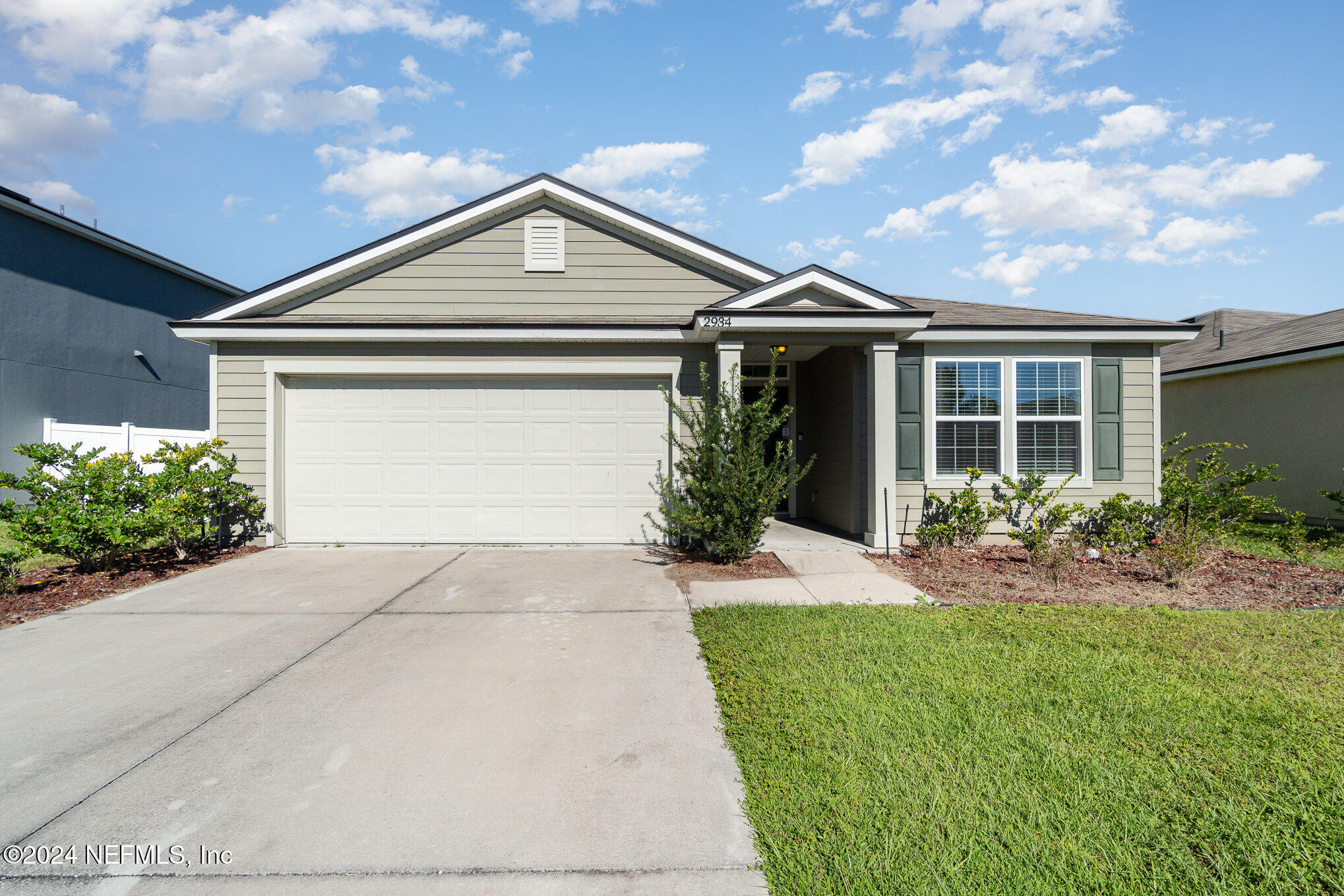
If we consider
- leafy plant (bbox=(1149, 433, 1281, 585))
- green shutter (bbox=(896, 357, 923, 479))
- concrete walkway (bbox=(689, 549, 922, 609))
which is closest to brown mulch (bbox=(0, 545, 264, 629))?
concrete walkway (bbox=(689, 549, 922, 609))

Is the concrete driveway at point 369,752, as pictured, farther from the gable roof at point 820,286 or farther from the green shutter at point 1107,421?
the green shutter at point 1107,421

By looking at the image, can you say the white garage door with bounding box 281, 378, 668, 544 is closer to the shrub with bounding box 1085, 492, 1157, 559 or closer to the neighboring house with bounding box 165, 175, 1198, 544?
the neighboring house with bounding box 165, 175, 1198, 544

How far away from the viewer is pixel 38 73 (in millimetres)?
10320

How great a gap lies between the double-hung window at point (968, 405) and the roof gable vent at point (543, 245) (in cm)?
536

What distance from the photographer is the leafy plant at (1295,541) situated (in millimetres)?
7102

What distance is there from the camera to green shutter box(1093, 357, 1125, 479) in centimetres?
805

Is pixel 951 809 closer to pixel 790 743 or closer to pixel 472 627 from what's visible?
pixel 790 743

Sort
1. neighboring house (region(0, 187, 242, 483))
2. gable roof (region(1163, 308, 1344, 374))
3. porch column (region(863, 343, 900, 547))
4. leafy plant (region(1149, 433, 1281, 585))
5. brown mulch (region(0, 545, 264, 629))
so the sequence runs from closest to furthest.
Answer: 1. brown mulch (region(0, 545, 264, 629))
2. leafy plant (region(1149, 433, 1281, 585))
3. porch column (region(863, 343, 900, 547))
4. gable roof (region(1163, 308, 1344, 374))
5. neighboring house (region(0, 187, 242, 483))

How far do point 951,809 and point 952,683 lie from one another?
4.40 ft

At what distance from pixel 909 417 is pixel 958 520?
1.45 metres

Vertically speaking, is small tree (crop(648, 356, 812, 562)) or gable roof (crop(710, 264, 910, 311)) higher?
gable roof (crop(710, 264, 910, 311))

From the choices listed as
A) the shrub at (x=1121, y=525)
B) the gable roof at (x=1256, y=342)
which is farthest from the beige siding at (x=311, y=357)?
the gable roof at (x=1256, y=342)

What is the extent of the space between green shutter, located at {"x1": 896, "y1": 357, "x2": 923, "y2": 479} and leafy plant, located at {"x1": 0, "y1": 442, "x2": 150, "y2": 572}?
8820mm

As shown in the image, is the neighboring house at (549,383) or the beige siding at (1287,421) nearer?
the neighboring house at (549,383)
